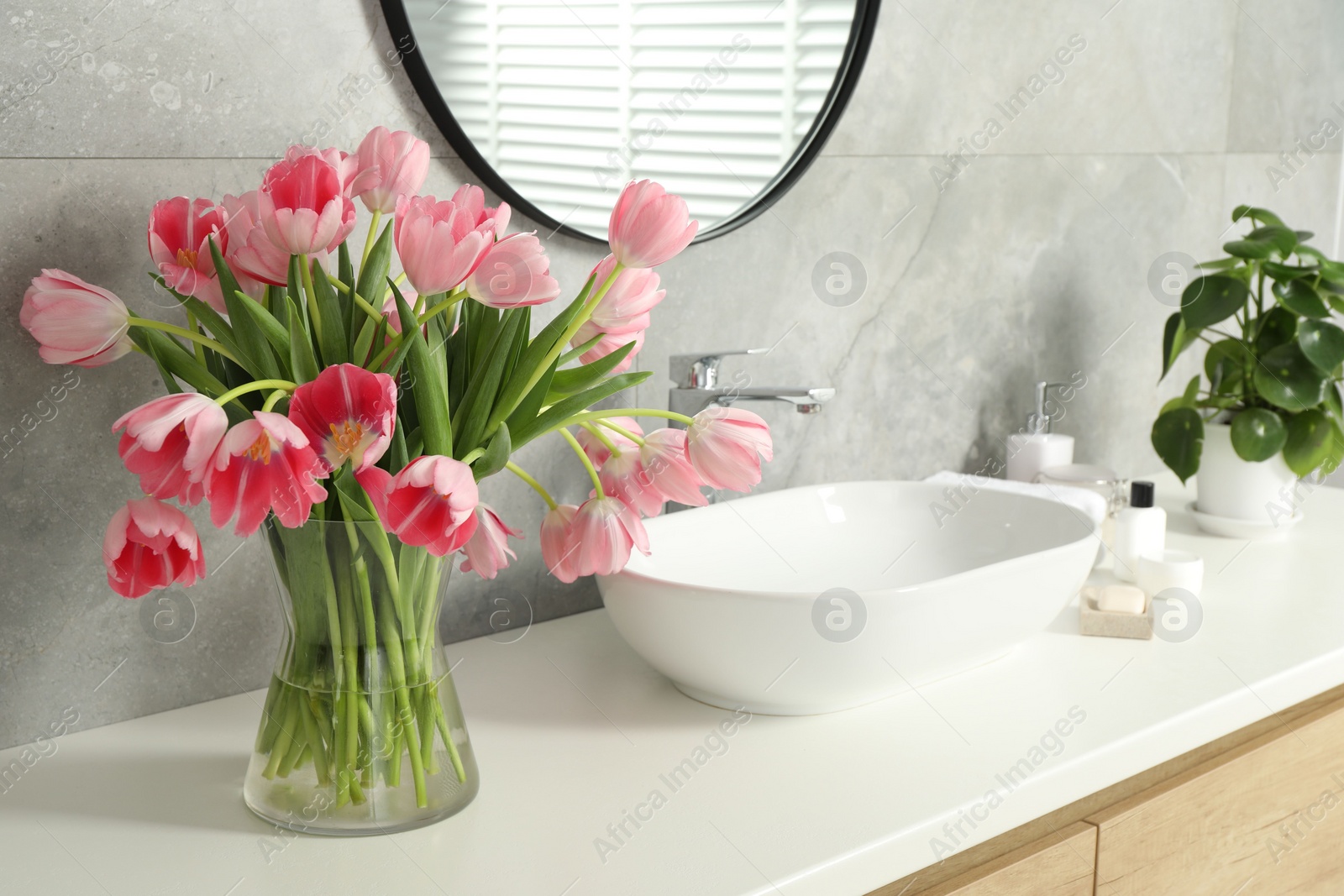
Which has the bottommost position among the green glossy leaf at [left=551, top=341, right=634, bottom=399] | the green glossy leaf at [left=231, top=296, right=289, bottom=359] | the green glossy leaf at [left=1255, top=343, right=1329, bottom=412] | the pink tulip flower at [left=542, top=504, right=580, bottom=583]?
the pink tulip flower at [left=542, top=504, right=580, bottom=583]

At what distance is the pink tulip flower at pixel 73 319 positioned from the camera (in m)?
0.75

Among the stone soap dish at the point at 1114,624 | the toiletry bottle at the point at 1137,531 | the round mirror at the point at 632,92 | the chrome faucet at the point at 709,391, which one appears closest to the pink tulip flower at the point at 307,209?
the round mirror at the point at 632,92

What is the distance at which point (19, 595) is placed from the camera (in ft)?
2.96

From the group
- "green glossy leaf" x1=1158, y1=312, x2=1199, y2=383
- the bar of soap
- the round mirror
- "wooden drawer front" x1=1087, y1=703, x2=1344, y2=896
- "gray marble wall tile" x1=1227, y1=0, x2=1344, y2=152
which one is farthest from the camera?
"gray marble wall tile" x1=1227, y1=0, x2=1344, y2=152

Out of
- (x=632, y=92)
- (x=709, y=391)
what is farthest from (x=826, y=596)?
(x=632, y=92)

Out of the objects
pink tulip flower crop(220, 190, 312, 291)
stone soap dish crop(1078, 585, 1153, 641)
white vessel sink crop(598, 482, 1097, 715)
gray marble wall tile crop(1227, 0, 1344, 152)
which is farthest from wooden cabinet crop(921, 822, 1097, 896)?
gray marble wall tile crop(1227, 0, 1344, 152)

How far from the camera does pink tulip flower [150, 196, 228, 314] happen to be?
0.77 meters

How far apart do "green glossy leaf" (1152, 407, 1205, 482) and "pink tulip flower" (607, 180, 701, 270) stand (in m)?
1.07

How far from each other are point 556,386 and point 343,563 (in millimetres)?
190

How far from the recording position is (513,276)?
0.73 m

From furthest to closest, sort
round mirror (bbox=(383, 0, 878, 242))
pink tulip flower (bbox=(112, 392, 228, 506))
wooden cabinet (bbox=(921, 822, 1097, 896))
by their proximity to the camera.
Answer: round mirror (bbox=(383, 0, 878, 242)), wooden cabinet (bbox=(921, 822, 1097, 896)), pink tulip flower (bbox=(112, 392, 228, 506))

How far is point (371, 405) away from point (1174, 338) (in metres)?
1.29

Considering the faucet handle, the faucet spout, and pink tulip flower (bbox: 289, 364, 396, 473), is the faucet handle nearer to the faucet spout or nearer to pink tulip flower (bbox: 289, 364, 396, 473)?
the faucet spout

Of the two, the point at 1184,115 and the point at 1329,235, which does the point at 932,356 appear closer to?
the point at 1184,115
